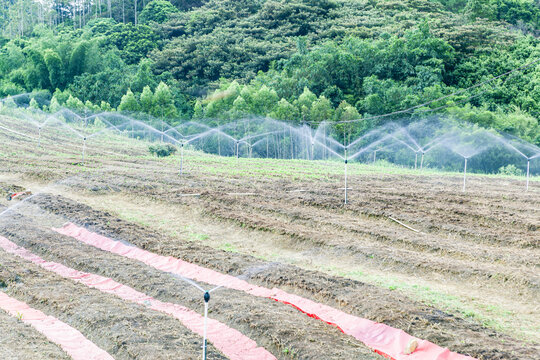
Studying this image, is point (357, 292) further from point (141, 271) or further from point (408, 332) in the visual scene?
point (141, 271)

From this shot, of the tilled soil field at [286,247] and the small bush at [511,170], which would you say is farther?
the small bush at [511,170]

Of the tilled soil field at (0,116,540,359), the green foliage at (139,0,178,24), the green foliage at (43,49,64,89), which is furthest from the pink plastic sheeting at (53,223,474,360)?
the green foliage at (139,0,178,24)

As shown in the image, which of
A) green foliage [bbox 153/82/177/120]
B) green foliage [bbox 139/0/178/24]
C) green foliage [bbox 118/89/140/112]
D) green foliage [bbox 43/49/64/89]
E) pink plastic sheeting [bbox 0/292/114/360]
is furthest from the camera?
green foliage [bbox 139/0/178/24]

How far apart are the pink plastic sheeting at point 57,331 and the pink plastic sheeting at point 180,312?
54.2 inches

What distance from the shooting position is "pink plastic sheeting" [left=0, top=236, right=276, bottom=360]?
24.8ft

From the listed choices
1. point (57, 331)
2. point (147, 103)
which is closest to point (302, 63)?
point (147, 103)

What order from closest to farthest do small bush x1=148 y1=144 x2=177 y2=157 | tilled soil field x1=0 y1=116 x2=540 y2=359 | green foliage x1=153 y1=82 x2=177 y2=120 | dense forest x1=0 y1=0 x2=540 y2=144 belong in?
tilled soil field x1=0 y1=116 x2=540 y2=359
small bush x1=148 y1=144 x2=177 y2=157
dense forest x1=0 y1=0 x2=540 y2=144
green foliage x1=153 y1=82 x2=177 y2=120

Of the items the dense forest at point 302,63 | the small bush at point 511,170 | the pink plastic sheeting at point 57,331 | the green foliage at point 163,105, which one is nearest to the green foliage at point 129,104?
the dense forest at point 302,63

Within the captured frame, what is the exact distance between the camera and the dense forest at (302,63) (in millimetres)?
40781

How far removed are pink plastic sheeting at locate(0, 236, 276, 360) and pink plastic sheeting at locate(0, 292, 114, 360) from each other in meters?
1.38

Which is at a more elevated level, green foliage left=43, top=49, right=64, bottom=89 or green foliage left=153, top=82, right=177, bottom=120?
green foliage left=43, top=49, right=64, bottom=89

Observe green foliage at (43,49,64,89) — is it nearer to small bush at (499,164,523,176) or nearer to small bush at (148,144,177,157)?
small bush at (148,144,177,157)

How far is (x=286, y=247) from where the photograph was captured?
44.6ft

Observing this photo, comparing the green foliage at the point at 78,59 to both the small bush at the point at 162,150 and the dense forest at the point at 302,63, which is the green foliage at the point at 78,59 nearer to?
the dense forest at the point at 302,63
